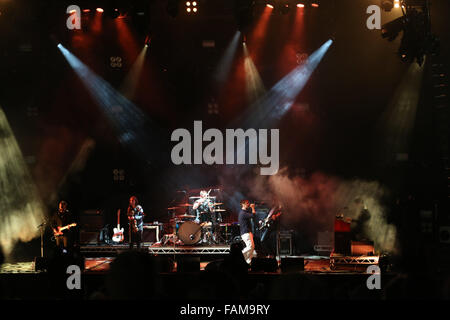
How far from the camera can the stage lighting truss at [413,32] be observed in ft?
29.2

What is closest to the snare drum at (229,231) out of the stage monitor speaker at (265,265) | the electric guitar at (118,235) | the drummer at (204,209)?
the drummer at (204,209)

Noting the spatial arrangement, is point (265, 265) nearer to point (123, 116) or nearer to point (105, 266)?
point (105, 266)

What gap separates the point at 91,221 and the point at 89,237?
453 mm

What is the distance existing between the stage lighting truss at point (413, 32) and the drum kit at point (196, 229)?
5687mm

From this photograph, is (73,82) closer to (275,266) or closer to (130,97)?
(130,97)

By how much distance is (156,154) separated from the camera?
13.6 metres

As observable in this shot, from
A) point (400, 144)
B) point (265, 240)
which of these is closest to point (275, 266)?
point (265, 240)

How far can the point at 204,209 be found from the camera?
11875 millimetres

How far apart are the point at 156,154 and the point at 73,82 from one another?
10.5 ft

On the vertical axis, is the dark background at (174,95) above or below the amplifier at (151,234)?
above

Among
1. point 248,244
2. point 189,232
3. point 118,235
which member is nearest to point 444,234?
point 248,244

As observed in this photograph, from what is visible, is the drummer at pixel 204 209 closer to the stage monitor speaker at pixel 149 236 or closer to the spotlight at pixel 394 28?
the stage monitor speaker at pixel 149 236

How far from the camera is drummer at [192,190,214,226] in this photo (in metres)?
11.8

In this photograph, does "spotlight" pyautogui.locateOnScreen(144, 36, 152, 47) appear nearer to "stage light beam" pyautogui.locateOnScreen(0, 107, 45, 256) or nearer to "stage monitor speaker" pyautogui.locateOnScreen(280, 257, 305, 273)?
"stage light beam" pyautogui.locateOnScreen(0, 107, 45, 256)
